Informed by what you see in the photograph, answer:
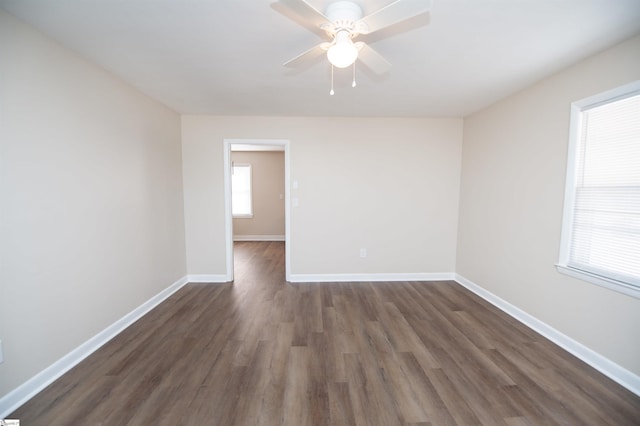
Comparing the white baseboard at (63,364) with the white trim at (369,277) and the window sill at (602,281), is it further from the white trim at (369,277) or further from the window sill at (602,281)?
the window sill at (602,281)

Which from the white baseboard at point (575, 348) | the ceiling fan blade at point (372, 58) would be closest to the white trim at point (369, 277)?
the white baseboard at point (575, 348)

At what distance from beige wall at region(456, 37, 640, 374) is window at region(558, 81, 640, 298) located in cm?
7

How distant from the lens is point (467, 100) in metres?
2.77

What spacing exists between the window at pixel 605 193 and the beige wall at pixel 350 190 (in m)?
1.53

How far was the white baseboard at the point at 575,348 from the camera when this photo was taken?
1653 millimetres

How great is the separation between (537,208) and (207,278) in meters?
4.06

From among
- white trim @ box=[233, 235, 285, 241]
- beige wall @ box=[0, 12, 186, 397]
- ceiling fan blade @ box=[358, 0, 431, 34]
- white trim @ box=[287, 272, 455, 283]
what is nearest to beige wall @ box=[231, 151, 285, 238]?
white trim @ box=[233, 235, 285, 241]

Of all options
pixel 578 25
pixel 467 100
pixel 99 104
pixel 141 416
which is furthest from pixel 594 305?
pixel 99 104

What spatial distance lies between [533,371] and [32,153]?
3.78m

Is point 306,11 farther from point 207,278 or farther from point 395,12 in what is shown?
point 207,278

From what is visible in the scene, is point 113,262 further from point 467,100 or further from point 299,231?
point 467,100

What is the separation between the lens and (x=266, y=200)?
21.5 ft

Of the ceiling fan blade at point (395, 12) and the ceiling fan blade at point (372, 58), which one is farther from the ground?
the ceiling fan blade at point (372, 58)

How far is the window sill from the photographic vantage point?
1635mm
